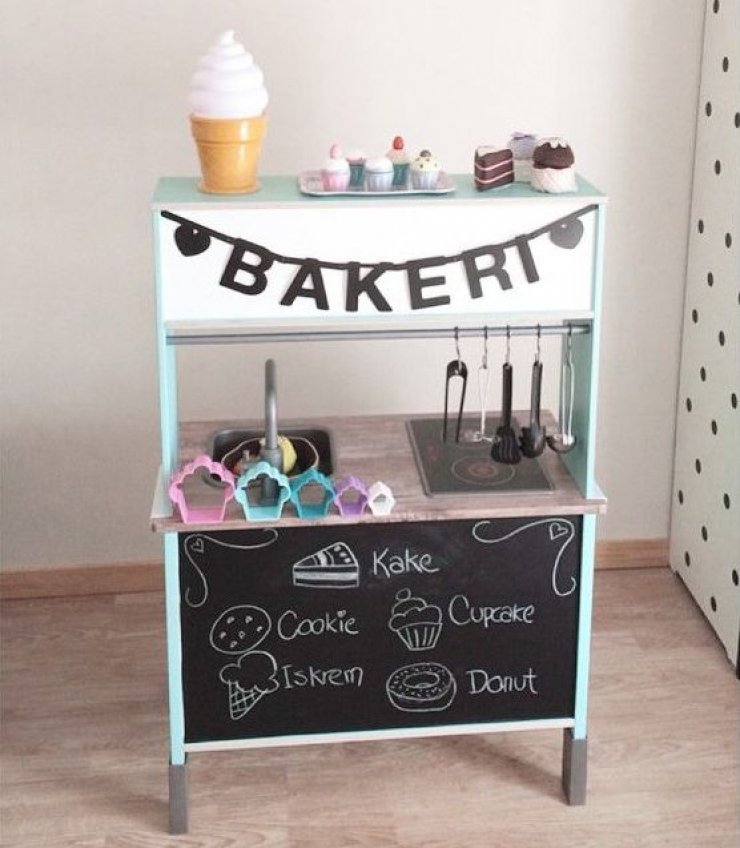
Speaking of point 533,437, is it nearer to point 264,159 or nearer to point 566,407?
point 566,407

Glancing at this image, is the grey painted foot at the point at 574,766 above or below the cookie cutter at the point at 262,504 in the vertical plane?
below

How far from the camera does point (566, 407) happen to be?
236 cm

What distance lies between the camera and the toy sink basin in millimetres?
2449

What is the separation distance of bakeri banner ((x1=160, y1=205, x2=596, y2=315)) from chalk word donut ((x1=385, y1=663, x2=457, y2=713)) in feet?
2.03

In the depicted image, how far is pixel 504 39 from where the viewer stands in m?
2.86

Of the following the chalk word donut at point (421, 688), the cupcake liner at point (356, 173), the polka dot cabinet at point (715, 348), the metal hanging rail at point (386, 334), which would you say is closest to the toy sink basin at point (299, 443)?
the metal hanging rail at point (386, 334)

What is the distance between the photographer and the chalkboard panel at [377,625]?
2281 millimetres

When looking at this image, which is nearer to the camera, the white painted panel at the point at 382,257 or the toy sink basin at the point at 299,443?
the white painted panel at the point at 382,257

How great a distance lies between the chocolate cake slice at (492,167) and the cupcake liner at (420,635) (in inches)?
28.4

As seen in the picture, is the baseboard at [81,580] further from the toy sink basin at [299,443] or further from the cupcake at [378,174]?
the cupcake at [378,174]

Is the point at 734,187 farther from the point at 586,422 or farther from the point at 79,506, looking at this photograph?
the point at 79,506

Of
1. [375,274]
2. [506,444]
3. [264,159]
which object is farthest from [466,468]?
[264,159]

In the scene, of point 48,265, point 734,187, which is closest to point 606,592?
point 734,187

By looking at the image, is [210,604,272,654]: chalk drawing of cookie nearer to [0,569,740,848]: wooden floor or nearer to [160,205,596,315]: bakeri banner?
[0,569,740,848]: wooden floor
